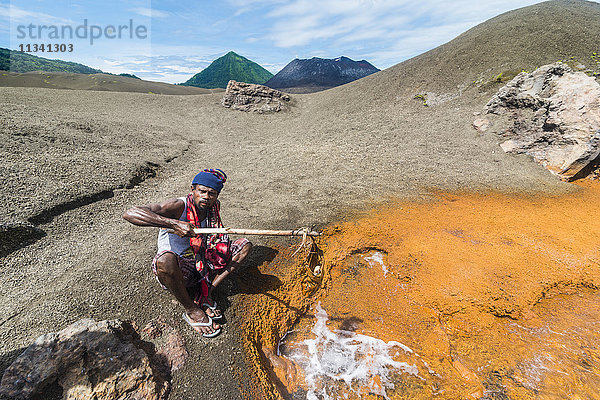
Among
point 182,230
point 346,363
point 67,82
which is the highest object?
point 67,82

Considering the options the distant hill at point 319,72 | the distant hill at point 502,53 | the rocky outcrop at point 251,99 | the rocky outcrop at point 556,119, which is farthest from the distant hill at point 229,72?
the rocky outcrop at point 556,119

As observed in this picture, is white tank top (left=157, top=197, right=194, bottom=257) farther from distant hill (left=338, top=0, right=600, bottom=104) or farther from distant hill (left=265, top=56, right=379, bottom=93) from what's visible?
distant hill (left=265, top=56, right=379, bottom=93)

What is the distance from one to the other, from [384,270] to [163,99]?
17.1 meters

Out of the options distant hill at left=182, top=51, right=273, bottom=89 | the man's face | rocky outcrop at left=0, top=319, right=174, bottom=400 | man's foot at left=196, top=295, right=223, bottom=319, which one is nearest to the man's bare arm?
the man's face

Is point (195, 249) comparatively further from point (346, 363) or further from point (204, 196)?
point (346, 363)

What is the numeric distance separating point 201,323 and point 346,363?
165cm

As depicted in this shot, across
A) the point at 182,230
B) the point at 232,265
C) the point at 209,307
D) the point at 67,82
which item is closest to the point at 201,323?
the point at 209,307

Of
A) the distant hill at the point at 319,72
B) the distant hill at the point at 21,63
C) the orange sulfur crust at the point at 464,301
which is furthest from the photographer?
the distant hill at the point at 319,72

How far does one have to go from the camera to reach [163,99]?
50.6 ft

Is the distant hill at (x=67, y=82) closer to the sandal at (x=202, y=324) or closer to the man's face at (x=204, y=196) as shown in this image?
the man's face at (x=204, y=196)

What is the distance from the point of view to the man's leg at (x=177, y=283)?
2.23 m

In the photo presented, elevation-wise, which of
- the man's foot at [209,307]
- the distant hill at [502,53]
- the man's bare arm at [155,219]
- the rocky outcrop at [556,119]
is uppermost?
the distant hill at [502,53]

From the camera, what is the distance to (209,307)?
257 centimetres

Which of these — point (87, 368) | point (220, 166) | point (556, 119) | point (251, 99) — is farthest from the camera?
point (251, 99)
